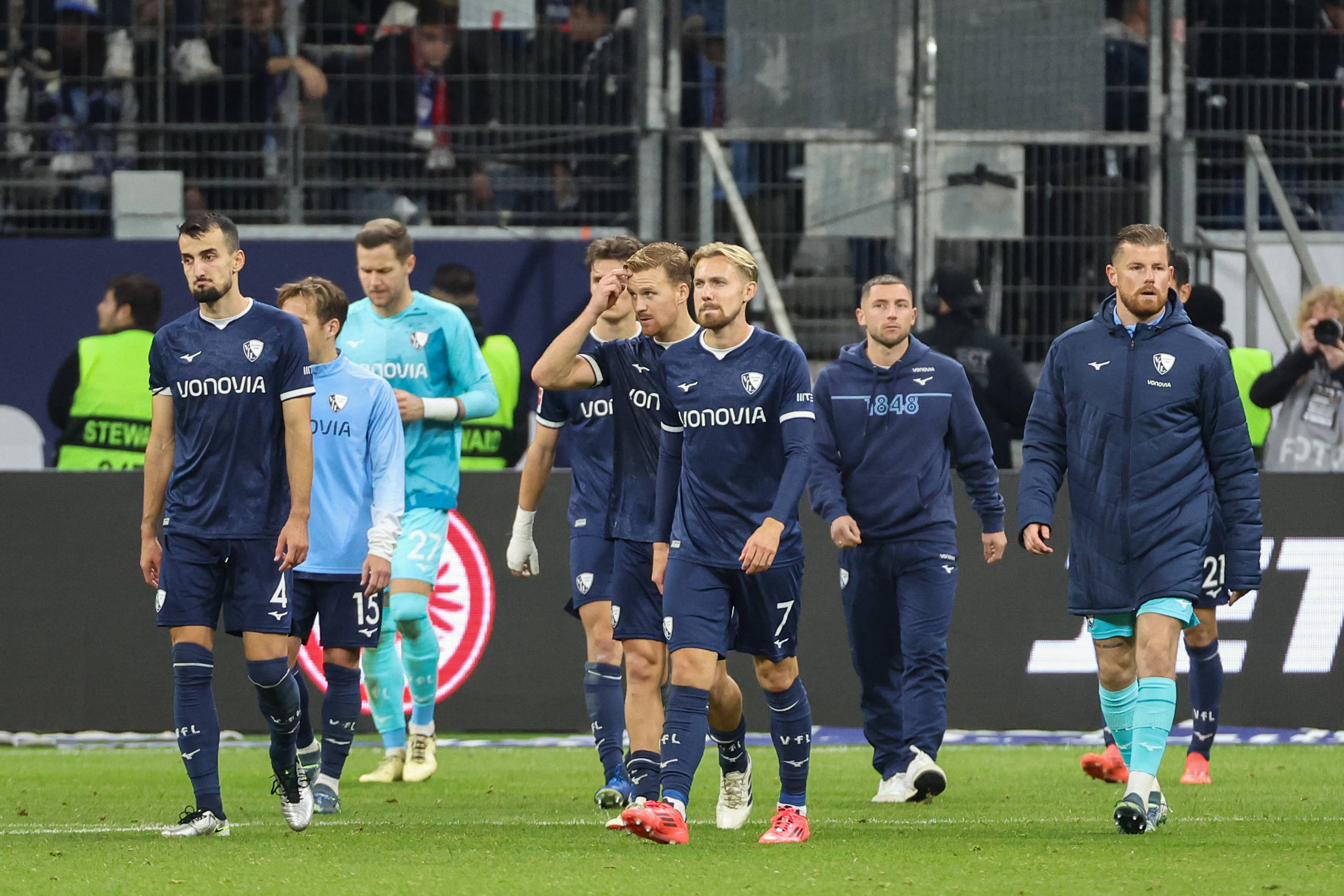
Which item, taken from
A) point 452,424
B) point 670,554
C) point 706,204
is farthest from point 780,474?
point 706,204

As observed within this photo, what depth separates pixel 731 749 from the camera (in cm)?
789

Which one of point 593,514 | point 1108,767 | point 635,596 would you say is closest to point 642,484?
point 635,596

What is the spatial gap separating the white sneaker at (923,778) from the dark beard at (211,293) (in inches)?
138

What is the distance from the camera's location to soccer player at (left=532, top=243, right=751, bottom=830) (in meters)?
7.63

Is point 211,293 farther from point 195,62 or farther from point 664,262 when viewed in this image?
point 195,62

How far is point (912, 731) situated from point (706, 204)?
668 centimetres

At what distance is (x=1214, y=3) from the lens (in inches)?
608

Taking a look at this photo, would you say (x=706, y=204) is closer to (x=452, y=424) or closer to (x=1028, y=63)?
(x=1028, y=63)

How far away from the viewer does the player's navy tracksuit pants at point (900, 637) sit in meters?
9.13

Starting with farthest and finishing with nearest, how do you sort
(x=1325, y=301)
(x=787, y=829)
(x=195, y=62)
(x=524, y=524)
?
(x=195, y=62) < (x=1325, y=301) < (x=524, y=524) < (x=787, y=829)

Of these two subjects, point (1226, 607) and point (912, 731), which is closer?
point (912, 731)

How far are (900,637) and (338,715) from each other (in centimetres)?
250

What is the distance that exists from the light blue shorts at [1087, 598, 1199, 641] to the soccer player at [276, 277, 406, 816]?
2.85 metres

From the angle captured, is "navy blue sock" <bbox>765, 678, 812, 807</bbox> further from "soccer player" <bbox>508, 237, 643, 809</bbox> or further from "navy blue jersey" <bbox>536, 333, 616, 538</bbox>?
"navy blue jersey" <bbox>536, 333, 616, 538</bbox>
